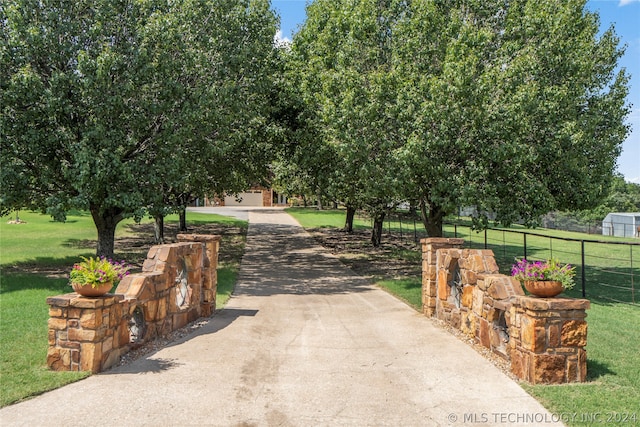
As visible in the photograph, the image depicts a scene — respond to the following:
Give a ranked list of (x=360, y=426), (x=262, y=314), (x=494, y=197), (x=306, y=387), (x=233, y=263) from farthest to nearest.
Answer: (x=233, y=263)
(x=494, y=197)
(x=262, y=314)
(x=306, y=387)
(x=360, y=426)

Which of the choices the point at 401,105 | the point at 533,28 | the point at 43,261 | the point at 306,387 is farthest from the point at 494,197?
the point at 43,261

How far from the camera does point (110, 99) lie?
43.2 ft

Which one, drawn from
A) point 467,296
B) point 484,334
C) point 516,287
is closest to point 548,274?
point 516,287

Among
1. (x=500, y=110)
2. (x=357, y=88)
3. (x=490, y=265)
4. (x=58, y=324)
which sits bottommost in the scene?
(x=58, y=324)

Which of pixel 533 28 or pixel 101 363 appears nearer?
pixel 101 363

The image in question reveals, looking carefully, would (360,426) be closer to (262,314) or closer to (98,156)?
(262,314)

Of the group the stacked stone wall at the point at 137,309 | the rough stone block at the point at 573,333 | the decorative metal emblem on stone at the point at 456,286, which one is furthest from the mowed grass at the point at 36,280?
the rough stone block at the point at 573,333

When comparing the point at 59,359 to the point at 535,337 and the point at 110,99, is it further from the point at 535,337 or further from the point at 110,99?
the point at 110,99

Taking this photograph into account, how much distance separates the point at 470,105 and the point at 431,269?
512cm

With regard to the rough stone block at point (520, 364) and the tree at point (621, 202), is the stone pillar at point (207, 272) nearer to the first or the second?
the rough stone block at point (520, 364)

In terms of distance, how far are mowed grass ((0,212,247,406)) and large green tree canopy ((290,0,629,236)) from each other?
6.49m

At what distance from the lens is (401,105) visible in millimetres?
14195

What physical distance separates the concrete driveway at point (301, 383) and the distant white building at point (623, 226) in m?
44.2

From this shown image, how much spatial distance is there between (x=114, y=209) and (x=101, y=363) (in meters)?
10.2
